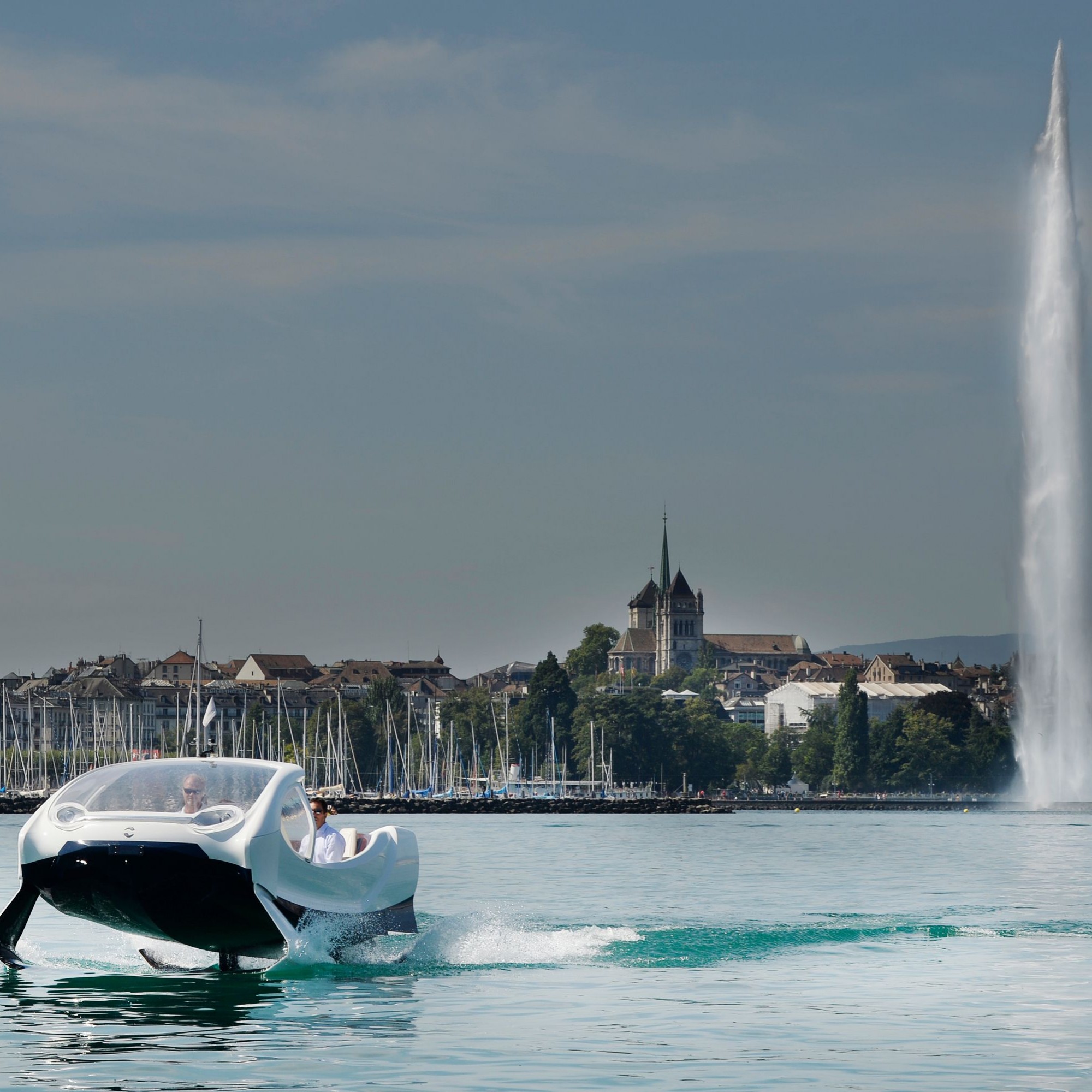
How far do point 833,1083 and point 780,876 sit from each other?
44.1m

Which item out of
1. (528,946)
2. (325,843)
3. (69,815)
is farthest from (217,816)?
(528,946)

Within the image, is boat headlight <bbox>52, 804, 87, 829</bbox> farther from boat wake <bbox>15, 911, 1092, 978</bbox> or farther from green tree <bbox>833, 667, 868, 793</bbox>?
green tree <bbox>833, 667, 868, 793</bbox>

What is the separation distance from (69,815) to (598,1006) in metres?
5.87

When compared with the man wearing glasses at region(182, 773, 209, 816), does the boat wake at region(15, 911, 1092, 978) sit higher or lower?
lower

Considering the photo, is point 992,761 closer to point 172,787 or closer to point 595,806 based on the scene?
point 595,806

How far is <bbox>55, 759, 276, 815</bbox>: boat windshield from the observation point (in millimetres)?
21859

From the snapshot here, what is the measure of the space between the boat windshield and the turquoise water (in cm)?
206

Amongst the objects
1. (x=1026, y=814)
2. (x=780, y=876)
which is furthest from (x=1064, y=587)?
(x=780, y=876)

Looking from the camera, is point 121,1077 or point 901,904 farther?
point 901,904

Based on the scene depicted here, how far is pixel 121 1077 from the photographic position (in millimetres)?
17516

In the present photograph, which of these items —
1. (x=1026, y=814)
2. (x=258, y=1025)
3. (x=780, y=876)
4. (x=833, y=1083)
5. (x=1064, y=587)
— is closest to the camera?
(x=833, y=1083)

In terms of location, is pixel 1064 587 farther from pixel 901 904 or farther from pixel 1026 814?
pixel 901 904

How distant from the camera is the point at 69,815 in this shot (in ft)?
72.2

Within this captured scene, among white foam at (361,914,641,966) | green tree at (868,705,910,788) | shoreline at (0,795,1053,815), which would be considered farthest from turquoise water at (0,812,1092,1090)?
green tree at (868,705,910,788)
